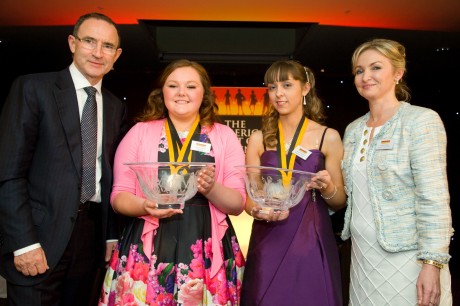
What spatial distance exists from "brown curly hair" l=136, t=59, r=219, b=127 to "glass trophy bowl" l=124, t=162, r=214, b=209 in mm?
476

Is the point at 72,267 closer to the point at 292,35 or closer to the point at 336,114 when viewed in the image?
the point at 292,35

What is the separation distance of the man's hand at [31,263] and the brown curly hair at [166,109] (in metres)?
0.77

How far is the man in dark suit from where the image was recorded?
1.85m

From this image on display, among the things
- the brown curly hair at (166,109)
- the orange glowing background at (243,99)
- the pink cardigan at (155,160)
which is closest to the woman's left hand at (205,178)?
the pink cardigan at (155,160)

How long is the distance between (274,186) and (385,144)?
52cm

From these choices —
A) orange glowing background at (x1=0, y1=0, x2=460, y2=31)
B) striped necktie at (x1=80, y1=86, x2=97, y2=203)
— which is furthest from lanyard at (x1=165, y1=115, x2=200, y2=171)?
orange glowing background at (x1=0, y1=0, x2=460, y2=31)

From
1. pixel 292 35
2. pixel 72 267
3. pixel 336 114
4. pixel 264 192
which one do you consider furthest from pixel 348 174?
pixel 336 114

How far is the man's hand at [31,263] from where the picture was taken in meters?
1.83

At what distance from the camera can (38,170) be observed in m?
1.93

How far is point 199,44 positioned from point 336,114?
3.57 m

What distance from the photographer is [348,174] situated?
2.05m

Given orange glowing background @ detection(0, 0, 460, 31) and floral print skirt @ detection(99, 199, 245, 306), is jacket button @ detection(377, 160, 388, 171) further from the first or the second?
orange glowing background @ detection(0, 0, 460, 31)

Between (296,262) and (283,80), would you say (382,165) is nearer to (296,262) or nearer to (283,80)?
(296,262)

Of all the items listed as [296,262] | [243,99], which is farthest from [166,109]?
[243,99]
